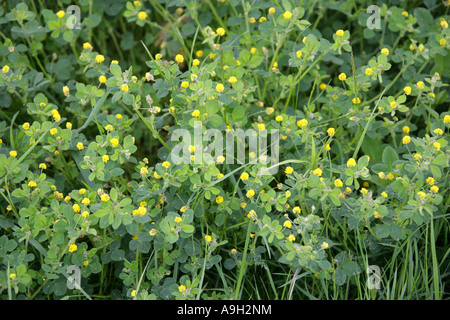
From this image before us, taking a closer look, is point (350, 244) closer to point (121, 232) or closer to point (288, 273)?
point (288, 273)

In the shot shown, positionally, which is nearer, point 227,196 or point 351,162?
point 351,162

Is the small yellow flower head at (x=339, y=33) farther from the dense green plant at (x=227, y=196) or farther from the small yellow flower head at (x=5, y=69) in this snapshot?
the small yellow flower head at (x=5, y=69)

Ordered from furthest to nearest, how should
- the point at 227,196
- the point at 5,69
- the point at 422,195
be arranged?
the point at 5,69 → the point at 227,196 → the point at 422,195

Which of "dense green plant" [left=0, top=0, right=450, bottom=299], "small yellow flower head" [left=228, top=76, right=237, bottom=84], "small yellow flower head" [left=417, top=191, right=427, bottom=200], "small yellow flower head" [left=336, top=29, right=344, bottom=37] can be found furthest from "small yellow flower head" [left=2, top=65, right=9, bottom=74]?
"small yellow flower head" [left=417, top=191, right=427, bottom=200]

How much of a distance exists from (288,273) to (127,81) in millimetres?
1076

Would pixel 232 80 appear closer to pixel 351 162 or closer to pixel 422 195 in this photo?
pixel 351 162

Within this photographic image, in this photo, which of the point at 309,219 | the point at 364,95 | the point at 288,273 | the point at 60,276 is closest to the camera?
the point at 309,219

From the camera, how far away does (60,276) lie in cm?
201

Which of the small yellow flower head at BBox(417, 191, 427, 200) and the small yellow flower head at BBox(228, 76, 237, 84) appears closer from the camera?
the small yellow flower head at BBox(417, 191, 427, 200)

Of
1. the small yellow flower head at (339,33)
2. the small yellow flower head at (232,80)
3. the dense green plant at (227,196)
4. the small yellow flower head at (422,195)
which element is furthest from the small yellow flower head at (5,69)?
the small yellow flower head at (422,195)

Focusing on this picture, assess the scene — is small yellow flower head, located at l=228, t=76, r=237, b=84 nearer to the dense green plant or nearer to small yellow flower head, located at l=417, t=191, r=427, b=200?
the dense green plant

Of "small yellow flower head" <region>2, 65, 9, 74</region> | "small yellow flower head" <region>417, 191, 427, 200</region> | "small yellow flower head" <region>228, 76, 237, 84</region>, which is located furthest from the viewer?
"small yellow flower head" <region>2, 65, 9, 74</region>

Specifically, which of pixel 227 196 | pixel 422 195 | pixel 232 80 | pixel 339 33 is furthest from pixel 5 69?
pixel 422 195
